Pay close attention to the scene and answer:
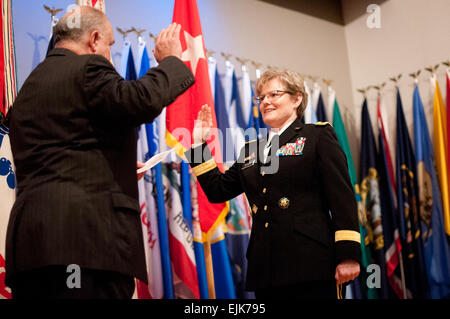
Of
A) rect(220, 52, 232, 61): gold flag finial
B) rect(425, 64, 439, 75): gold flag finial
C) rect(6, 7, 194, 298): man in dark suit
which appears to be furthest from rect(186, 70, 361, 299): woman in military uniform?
rect(425, 64, 439, 75): gold flag finial

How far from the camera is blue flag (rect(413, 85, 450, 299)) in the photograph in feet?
11.6

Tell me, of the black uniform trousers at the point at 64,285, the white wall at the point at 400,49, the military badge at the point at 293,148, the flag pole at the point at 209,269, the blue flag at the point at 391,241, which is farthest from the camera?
the white wall at the point at 400,49

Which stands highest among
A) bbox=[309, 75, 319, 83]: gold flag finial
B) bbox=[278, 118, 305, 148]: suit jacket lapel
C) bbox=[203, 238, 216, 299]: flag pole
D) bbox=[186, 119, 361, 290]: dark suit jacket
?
bbox=[309, 75, 319, 83]: gold flag finial

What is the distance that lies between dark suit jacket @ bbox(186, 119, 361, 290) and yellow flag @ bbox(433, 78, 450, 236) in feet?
7.07

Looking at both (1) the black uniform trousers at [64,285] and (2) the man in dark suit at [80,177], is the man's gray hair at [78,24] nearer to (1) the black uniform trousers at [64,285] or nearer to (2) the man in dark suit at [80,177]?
(2) the man in dark suit at [80,177]

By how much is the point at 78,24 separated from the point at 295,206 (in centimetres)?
102

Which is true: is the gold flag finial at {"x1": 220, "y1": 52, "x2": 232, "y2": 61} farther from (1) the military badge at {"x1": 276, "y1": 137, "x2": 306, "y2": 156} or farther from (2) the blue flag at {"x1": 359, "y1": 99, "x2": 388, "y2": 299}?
(1) the military badge at {"x1": 276, "y1": 137, "x2": 306, "y2": 156}

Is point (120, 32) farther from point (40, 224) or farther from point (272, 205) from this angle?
point (40, 224)

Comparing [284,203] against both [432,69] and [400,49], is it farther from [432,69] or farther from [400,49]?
[400,49]

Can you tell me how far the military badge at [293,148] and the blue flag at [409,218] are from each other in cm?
225

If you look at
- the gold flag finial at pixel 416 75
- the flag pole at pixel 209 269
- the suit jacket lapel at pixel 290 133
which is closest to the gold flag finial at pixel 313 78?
the gold flag finial at pixel 416 75

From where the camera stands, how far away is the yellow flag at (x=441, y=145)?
11.7 feet
